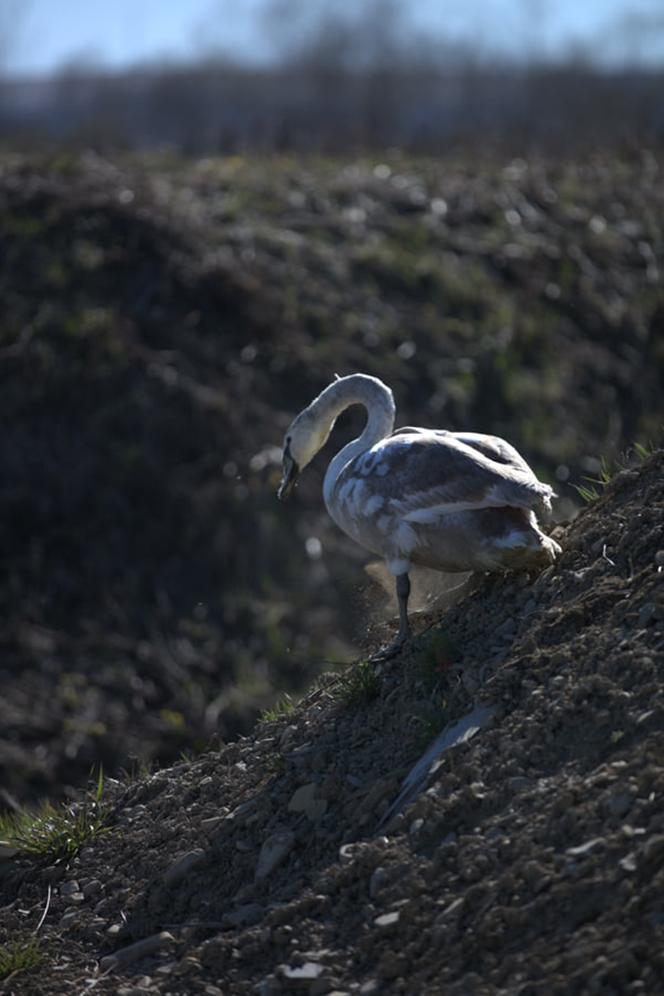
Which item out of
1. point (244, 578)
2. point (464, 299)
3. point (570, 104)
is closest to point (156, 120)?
point (570, 104)

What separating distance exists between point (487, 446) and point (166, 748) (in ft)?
19.8

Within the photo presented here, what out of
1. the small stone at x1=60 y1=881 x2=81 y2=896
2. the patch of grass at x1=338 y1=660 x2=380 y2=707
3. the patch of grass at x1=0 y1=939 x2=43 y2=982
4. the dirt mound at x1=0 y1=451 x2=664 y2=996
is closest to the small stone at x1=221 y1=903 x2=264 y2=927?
the dirt mound at x1=0 y1=451 x2=664 y2=996

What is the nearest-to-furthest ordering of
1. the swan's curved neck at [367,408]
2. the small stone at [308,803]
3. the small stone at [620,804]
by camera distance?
the small stone at [620,804]
the small stone at [308,803]
the swan's curved neck at [367,408]

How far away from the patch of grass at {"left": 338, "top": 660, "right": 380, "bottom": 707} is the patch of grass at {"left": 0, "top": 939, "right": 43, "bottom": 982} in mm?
1561

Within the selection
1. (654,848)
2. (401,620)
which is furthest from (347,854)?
(401,620)

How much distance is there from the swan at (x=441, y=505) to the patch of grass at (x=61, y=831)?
1.46 m

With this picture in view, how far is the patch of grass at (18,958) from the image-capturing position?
5.92 m

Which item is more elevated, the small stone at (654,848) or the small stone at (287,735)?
the small stone at (654,848)

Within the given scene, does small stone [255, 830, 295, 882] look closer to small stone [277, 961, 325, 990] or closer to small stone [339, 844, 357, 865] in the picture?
small stone [339, 844, 357, 865]

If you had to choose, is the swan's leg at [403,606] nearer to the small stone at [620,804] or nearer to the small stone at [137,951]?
the small stone at [137,951]

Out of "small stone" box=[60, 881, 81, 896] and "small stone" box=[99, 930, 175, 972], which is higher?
"small stone" box=[99, 930, 175, 972]

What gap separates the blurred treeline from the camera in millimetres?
23328

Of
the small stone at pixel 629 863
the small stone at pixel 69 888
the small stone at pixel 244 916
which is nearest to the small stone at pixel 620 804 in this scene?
the small stone at pixel 629 863

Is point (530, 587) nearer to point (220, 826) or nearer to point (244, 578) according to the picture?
point (220, 826)
